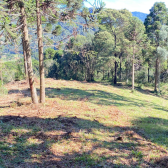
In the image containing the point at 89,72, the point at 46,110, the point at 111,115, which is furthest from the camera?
the point at 89,72

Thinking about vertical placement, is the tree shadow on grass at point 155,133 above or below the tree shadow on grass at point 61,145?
below

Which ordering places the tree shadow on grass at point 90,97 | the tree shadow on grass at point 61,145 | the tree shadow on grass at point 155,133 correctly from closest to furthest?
1. the tree shadow on grass at point 61,145
2. the tree shadow on grass at point 155,133
3. the tree shadow on grass at point 90,97

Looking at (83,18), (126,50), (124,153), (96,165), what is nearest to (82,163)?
(96,165)

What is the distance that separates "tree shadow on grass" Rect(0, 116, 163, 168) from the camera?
425cm

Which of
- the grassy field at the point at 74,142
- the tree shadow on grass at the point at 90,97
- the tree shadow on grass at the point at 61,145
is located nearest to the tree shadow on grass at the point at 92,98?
the tree shadow on grass at the point at 90,97

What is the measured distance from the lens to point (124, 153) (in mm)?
5090

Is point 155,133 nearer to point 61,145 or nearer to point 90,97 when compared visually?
point 61,145

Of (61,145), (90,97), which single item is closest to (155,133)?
(61,145)

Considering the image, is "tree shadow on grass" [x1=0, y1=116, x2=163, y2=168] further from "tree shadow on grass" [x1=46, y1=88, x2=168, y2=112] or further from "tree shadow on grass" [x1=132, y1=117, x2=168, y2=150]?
"tree shadow on grass" [x1=46, y1=88, x2=168, y2=112]

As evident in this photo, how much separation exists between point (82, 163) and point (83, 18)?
278 inches

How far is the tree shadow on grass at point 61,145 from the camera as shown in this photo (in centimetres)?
425

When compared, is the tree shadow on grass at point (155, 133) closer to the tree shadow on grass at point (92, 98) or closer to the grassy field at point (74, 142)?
the grassy field at point (74, 142)

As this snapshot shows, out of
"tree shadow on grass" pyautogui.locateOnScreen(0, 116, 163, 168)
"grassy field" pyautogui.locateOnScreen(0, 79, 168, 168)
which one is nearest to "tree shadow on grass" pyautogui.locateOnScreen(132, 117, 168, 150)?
"grassy field" pyautogui.locateOnScreen(0, 79, 168, 168)

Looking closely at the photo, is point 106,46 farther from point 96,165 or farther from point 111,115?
point 96,165
